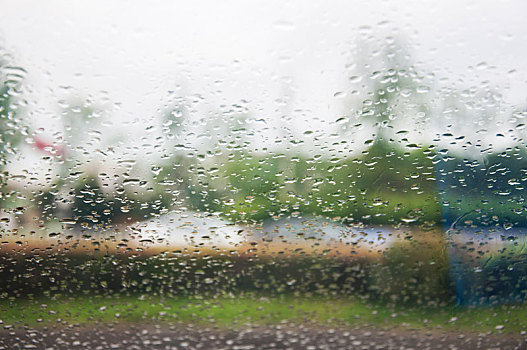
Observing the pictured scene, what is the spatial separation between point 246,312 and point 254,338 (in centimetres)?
8

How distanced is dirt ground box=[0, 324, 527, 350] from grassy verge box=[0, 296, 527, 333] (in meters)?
0.02

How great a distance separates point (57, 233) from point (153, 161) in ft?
1.24

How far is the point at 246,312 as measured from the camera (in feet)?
4.40

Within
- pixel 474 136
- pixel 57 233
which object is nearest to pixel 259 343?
pixel 57 233

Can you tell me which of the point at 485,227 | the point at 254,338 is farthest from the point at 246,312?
the point at 485,227

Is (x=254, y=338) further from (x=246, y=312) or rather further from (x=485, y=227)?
(x=485, y=227)

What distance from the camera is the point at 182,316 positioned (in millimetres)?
1347

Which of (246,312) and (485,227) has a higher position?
(485,227)

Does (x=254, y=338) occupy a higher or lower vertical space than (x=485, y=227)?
lower

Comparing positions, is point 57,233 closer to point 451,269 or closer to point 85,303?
point 85,303

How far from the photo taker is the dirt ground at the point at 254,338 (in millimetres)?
1338

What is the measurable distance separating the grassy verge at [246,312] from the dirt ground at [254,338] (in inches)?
0.9

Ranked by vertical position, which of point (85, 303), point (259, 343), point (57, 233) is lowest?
point (259, 343)

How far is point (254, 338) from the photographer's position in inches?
52.7
